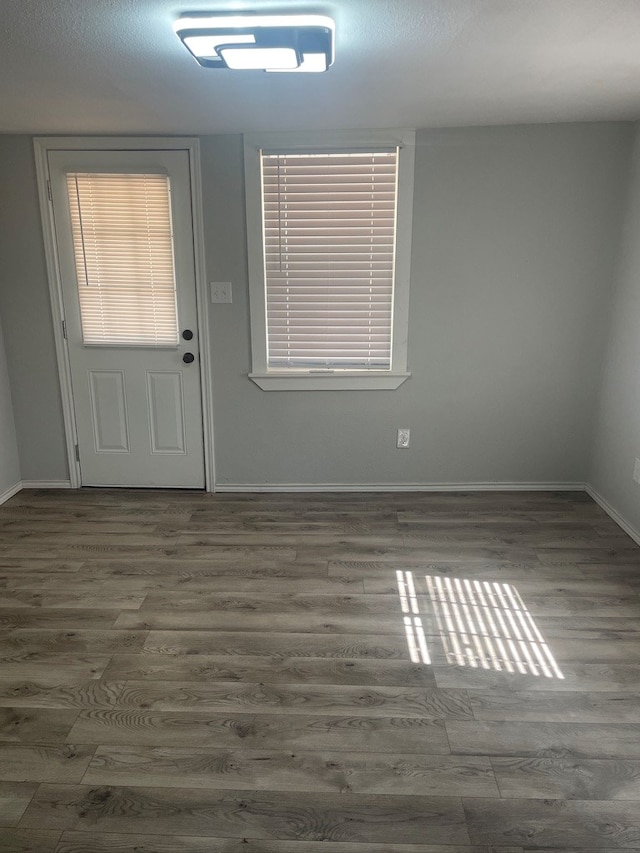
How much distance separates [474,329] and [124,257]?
2258 mm

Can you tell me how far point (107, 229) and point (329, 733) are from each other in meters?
3.08

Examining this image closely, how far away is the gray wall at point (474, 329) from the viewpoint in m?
3.32

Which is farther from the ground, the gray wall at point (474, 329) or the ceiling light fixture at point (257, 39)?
the ceiling light fixture at point (257, 39)

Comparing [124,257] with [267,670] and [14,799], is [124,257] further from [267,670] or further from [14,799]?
[14,799]

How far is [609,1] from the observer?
168 cm

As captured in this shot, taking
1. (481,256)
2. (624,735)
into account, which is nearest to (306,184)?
(481,256)

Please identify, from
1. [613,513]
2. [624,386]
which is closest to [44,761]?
[613,513]

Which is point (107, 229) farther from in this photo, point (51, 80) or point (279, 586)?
point (279, 586)

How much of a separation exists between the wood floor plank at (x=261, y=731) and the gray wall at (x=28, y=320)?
7.65ft

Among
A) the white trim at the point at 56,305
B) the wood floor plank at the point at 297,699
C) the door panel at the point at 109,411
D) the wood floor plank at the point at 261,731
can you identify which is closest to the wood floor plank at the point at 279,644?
the wood floor plank at the point at 297,699

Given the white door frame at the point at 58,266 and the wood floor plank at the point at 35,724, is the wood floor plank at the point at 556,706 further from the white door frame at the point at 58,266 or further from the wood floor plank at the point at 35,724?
the white door frame at the point at 58,266

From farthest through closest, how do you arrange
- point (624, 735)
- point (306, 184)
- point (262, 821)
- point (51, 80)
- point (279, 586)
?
point (306, 184)
point (279, 586)
point (51, 80)
point (624, 735)
point (262, 821)

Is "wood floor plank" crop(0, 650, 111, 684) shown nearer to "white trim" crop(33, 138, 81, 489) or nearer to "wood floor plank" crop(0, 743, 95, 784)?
"wood floor plank" crop(0, 743, 95, 784)

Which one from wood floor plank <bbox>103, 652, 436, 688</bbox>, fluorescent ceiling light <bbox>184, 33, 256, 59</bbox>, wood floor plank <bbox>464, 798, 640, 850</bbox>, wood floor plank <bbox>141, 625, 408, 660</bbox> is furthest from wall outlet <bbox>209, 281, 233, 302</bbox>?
wood floor plank <bbox>464, 798, 640, 850</bbox>
